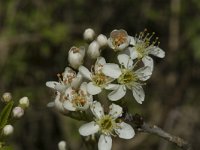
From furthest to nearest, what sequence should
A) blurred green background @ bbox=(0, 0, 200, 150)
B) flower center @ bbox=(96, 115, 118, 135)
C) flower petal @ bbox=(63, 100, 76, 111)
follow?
1. blurred green background @ bbox=(0, 0, 200, 150)
2. flower center @ bbox=(96, 115, 118, 135)
3. flower petal @ bbox=(63, 100, 76, 111)

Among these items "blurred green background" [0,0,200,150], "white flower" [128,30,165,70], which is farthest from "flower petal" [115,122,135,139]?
"blurred green background" [0,0,200,150]

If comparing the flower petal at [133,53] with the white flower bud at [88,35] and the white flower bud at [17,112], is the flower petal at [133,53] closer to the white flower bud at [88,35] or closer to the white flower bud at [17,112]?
the white flower bud at [88,35]

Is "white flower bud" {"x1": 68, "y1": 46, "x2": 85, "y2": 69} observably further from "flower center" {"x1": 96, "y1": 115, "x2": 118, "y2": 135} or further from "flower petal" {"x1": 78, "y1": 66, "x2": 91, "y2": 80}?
"flower center" {"x1": 96, "y1": 115, "x2": 118, "y2": 135}

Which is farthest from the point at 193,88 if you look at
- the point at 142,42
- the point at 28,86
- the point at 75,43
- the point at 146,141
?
the point at 142,42

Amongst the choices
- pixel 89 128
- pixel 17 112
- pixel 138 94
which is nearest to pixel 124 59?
pixel 138 94

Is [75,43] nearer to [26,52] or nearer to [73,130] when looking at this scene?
[26,52]

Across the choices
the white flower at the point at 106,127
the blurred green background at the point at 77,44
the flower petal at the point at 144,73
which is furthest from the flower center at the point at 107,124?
the blurred green background at the point at 77,44

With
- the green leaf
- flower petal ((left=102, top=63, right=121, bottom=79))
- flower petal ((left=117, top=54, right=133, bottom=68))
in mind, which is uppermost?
flower petal ((left=117, top=54, right=133, bottom=68))
